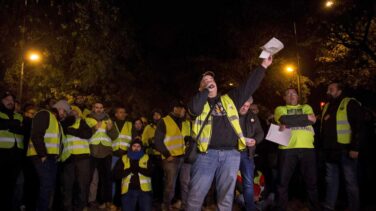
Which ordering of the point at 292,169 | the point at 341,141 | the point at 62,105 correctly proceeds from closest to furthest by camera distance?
the point at 341,141
the point at 292,169
the point at 62,105

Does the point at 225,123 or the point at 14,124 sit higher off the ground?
the point at 14,124

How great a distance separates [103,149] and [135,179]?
186 centimetres

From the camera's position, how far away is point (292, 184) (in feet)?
35.3

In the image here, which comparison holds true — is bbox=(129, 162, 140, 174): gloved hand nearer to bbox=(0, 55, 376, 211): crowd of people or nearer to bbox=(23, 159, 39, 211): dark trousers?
bbox=(0, 55, 376, 211): crowd of people

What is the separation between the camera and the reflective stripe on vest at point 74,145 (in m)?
8.44

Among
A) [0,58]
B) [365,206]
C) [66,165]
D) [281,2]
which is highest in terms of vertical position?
[281,2]

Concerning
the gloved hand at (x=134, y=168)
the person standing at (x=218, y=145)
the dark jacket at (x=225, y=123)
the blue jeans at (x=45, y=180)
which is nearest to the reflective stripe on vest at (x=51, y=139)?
the blue jeans at (x=45, y=180)

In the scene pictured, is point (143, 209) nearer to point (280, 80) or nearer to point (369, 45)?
point (369, 45)

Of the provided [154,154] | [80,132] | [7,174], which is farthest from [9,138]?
[154,154]

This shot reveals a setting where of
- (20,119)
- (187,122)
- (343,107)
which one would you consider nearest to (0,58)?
(20,119)

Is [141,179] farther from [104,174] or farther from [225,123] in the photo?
[225,123]

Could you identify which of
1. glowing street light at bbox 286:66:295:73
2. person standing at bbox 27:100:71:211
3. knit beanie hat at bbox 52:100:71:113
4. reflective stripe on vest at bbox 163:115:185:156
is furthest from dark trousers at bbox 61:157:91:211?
glowing street light at bbox 286:66:295:73

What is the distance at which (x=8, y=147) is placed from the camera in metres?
7.63

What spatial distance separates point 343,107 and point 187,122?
3.72 metres
